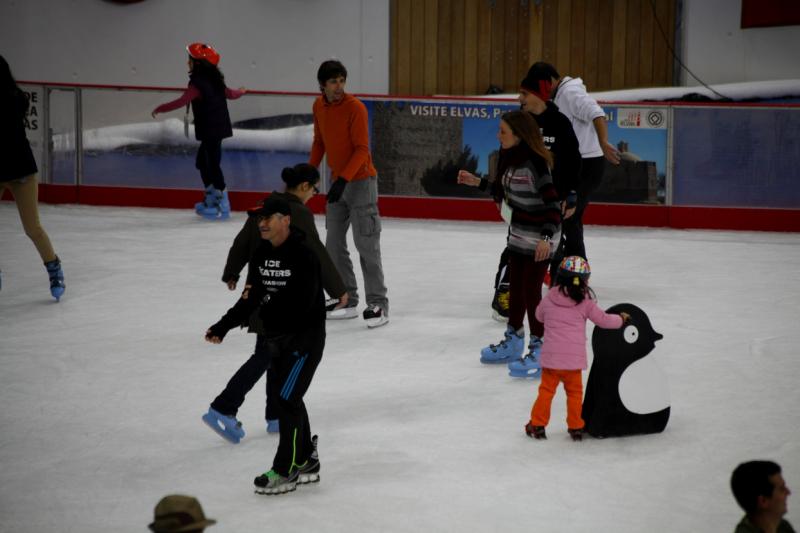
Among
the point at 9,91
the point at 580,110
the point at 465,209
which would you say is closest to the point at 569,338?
the point at 580,110

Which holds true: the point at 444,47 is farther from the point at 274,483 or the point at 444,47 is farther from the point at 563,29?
the point at 274,483

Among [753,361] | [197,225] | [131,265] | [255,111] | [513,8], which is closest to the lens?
[753,361]

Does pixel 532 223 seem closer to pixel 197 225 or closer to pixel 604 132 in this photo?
pixel 604 132

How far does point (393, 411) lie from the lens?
5.07 metres

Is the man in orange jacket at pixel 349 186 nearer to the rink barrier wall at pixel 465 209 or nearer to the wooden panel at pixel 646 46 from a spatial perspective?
the rink barrier wall at pixel 465 209

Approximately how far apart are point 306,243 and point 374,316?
2.10 metres

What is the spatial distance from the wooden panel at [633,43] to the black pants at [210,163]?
227 inches

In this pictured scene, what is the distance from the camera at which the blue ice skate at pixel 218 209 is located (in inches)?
420

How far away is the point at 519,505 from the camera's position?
397cm

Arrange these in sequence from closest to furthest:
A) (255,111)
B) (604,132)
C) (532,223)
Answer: (532,223), (604,132), (255,111)

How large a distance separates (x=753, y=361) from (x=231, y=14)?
34.5ft

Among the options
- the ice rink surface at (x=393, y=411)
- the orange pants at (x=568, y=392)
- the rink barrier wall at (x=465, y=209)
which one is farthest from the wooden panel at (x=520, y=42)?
the orange pants at (x=568, y=392)

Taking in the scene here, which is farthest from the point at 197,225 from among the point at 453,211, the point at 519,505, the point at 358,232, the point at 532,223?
the point at 519,505

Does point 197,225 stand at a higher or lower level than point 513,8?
lower
